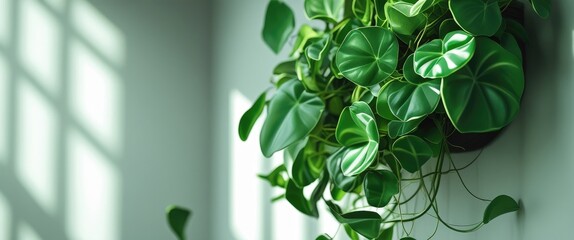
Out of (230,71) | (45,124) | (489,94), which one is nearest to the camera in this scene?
(489,94)

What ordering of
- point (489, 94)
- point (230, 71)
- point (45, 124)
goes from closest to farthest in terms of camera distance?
point (489, 94), point (45, 124), point (230, 71)

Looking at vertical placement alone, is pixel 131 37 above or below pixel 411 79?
above

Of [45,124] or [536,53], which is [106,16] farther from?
[536,53]

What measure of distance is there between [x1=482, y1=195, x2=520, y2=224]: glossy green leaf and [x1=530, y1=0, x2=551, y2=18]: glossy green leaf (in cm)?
31

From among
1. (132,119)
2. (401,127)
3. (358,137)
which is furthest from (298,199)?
(132,119)

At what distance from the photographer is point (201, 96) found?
2.56 m

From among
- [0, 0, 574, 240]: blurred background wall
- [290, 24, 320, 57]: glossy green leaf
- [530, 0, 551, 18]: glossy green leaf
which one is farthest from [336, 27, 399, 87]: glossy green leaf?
[0, 0, 574, 240]: blurred background wall

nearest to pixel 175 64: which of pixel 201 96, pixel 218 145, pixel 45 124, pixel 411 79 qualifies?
pixel 201 96

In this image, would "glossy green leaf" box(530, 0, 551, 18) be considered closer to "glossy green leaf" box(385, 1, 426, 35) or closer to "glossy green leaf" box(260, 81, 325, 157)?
"glossy green leaf" box(385, 1, 426, 35)

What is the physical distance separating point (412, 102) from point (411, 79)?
0.05 m

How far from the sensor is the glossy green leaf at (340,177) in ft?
4.18

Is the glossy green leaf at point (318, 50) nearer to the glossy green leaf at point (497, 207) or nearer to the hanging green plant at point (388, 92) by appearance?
the hanging green plant at point (388, 92)

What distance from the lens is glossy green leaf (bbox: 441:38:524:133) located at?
1.00 m

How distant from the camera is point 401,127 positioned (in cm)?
112
